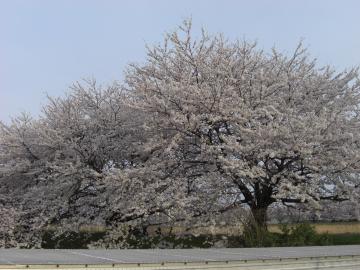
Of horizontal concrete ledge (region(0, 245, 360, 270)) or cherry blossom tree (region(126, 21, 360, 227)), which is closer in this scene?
horizontal concrete ledge (region(0, 245, 360, 270))

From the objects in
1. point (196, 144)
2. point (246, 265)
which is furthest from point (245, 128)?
point (246, 265)

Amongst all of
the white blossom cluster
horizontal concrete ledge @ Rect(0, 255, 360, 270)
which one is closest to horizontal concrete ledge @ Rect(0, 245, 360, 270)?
horizontal concrete ledge @ Rect(0, 255, 360, 270)

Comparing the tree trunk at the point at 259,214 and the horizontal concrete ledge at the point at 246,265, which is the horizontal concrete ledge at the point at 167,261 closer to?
the horizontal concrete ledge at the point at 246,265

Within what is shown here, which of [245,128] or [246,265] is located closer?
[246,265]

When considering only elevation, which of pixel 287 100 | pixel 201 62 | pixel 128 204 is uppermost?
pixel 201 62

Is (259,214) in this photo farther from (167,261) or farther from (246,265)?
(167,261)

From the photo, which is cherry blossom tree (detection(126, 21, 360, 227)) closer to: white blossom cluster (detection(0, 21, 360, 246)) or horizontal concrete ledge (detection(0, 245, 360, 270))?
white blossom cluster (detection(0, 21, 360, 246))

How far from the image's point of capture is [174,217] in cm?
1720

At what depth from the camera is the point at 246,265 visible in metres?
7.10

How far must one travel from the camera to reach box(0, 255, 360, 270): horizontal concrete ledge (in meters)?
5.91

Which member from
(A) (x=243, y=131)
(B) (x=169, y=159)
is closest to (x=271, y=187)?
(A) (x=243, y=131)

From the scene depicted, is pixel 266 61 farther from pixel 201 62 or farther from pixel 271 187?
pixel 271 187

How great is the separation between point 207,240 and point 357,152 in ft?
18.3

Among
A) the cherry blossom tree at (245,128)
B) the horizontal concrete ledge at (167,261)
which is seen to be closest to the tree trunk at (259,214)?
the cherry blossom tree at (245,128)
